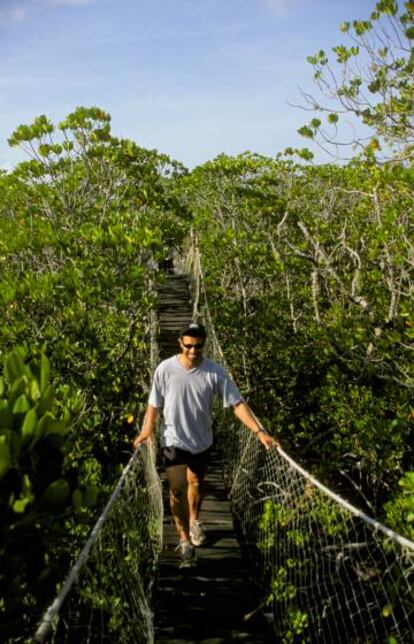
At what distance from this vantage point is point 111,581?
9.03ft

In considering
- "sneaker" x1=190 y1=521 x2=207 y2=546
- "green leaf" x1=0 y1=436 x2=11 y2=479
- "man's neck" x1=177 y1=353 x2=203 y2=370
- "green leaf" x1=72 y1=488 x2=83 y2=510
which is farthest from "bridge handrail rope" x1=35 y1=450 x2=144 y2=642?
"sneaker" x1=190 y1=521 x2=207 y2=546

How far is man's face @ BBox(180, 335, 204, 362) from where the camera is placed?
10.9ft

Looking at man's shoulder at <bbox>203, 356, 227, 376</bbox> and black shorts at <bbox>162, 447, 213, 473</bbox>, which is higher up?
man's shoulder at <bbox>203, 356, 227, 376</bbox>

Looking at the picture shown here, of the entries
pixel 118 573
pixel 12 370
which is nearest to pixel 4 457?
pixel 12 370

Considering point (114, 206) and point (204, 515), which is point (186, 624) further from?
point (114, 206)

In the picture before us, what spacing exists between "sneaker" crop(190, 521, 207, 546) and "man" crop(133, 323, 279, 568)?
162mm

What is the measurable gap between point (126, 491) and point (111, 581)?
0.40 metres

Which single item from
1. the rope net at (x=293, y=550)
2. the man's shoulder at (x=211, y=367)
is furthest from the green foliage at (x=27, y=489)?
the rope net at (x=293, y=550)

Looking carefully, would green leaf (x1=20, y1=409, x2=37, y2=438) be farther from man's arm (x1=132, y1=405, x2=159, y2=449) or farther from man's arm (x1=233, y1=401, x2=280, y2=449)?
man's arm (x1=233, y1=401, x2=280, y2=449)

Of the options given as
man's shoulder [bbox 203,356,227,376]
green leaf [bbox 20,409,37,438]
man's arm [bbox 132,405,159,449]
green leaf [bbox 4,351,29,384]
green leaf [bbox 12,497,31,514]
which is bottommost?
man's arm [bbox 132,405,159,449]

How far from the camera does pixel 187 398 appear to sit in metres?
3.38

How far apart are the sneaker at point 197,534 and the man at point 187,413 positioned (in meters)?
0.16

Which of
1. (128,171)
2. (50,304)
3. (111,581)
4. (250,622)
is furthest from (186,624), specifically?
(128,171)

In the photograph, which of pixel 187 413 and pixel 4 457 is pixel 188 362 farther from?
pixel 4 457
